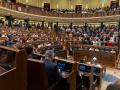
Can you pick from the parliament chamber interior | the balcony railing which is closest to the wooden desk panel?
the parliament chamber interior

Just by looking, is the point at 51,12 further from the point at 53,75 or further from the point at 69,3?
the point at 53,75

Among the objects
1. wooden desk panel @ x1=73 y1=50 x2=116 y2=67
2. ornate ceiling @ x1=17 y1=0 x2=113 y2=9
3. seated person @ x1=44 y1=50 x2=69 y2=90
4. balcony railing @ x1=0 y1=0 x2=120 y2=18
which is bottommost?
wooden desk panel @ x1=73 y1=50 x2=116 y2=67

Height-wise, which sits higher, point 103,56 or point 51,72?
point 51,72

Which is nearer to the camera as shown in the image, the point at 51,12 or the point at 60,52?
the point at 60,52

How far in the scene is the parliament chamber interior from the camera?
2879 mm

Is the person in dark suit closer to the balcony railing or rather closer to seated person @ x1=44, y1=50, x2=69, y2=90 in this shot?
seated person @ x1=44, y1=50, x2=69, y2=90

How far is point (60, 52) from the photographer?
1141cm

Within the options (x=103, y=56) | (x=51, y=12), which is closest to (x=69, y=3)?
(x=51, y=12)

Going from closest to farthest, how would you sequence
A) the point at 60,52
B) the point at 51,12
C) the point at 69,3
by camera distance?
the point at 60,52
the point at 51,12
the point at 69,3

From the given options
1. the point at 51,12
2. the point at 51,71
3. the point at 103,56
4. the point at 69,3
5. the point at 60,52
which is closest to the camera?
the point at 51,71

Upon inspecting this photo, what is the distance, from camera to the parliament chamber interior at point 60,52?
288 cm

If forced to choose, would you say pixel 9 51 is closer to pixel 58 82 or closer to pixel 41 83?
pixel 41 83

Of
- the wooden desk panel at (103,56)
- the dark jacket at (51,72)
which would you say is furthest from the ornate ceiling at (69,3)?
the dark jacket at (51,72)

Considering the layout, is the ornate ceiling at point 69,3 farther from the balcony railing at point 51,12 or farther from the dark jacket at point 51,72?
the dark jacket at point 51,72
